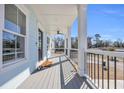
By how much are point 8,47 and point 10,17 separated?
0.69 metres

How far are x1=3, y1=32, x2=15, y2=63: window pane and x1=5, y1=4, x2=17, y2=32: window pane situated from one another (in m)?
0.20

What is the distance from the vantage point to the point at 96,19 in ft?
52.6

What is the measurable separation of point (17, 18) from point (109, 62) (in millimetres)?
2572

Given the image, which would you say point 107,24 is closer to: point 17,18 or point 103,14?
point 103,14

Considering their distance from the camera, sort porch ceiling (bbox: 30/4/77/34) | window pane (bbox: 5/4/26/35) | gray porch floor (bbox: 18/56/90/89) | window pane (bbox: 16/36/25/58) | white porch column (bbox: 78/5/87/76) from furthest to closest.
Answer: porch ceiling (bbox: 30/4/77/34) < white porch column (bbox: 78/5/87/76) < window pane (bbox: 16/36/25/58) < gray porch floor (bbox: 18/56/90/89) < window pane (bbox: 5/4/26/35)

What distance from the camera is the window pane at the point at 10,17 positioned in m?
3.41

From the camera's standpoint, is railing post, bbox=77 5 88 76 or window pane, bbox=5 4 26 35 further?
railing post, bbox=77 5 88 76

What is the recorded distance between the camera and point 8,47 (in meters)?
3.59

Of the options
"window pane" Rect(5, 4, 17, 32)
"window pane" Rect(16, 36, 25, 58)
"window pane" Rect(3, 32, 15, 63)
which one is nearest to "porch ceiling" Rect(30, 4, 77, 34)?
"window pane" Rect(16, 36, 25, 58)

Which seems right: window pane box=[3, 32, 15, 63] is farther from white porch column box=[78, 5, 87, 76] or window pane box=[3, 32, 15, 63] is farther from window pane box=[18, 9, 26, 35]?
white porch column box=[78, 5, 87, 76]

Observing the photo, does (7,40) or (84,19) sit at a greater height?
(84,19)

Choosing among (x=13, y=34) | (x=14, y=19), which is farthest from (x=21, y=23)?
(x=13, y=34)

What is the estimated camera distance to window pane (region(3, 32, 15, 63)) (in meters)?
3.32
